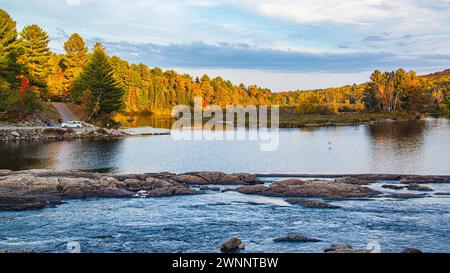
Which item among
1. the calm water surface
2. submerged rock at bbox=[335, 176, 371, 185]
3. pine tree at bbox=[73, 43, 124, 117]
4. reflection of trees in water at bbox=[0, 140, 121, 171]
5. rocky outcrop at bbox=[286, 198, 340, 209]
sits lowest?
the calm water surface

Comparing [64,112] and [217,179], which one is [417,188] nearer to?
[217,179]

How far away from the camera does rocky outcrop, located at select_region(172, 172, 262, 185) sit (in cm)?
4928

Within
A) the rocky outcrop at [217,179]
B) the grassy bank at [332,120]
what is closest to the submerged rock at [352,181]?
the rocky outcrop at [217,179]

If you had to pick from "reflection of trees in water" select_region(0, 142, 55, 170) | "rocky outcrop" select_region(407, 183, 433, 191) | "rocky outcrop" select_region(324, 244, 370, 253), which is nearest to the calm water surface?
"reflection of trees in water" select_region(0, 142, 55, 170)

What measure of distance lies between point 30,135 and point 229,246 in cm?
7863

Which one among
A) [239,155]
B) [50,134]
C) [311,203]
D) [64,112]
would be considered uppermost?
[64,112]

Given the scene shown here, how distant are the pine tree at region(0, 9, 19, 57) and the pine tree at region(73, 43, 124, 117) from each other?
68.0ft

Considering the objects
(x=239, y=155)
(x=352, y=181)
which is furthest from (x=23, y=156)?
(x=352, y=181)

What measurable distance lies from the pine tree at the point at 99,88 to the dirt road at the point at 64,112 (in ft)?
15.1

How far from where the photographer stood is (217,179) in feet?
164

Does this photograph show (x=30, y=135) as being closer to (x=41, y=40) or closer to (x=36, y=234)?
(x=41, y=40)

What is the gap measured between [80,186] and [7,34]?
230 feet

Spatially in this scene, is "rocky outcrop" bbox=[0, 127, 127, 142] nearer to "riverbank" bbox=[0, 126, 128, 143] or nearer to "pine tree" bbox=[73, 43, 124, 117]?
"riverbank" bbox=[0, 126, 128, 143]
